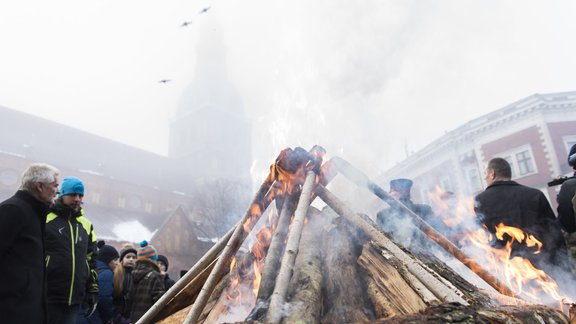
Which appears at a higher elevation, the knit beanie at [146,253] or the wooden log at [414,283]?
the knit beanie at [146,253]

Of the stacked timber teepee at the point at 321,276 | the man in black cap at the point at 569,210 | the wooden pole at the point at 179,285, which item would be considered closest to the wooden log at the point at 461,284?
the stacked timber teepee at the point at 321,276

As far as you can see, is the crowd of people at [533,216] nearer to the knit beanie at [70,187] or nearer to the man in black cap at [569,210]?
the man in black cap at [569,210]

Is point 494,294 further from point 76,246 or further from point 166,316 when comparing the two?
point 76,246

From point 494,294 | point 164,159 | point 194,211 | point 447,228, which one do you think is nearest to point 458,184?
point 447,228

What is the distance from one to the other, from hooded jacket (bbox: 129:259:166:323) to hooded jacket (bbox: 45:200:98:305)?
762 millimetres

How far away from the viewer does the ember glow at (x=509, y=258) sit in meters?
3.28

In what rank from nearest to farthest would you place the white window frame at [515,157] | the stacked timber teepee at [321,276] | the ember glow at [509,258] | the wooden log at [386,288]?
the stacked timber teepee at [321,276] < the wooden log at [386,288] < the ember glow at [509,258] < the white window frame at [515,157]

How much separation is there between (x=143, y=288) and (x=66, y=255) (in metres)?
1.33

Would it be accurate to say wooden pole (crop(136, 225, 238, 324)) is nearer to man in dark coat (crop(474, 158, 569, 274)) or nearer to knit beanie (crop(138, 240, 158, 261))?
knit beanie (crop(138, 240, 158, 261))

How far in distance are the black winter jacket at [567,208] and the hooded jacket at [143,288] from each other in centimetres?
470

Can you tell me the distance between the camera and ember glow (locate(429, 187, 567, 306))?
328cm

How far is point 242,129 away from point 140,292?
61.6 metres

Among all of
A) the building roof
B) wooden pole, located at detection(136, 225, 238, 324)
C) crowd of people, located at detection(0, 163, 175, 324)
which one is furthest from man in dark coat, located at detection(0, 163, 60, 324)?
the building roof

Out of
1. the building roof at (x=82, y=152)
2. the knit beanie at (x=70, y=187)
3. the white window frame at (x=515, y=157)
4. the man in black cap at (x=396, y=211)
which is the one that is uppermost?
the building roof at (x=82, y=152)
